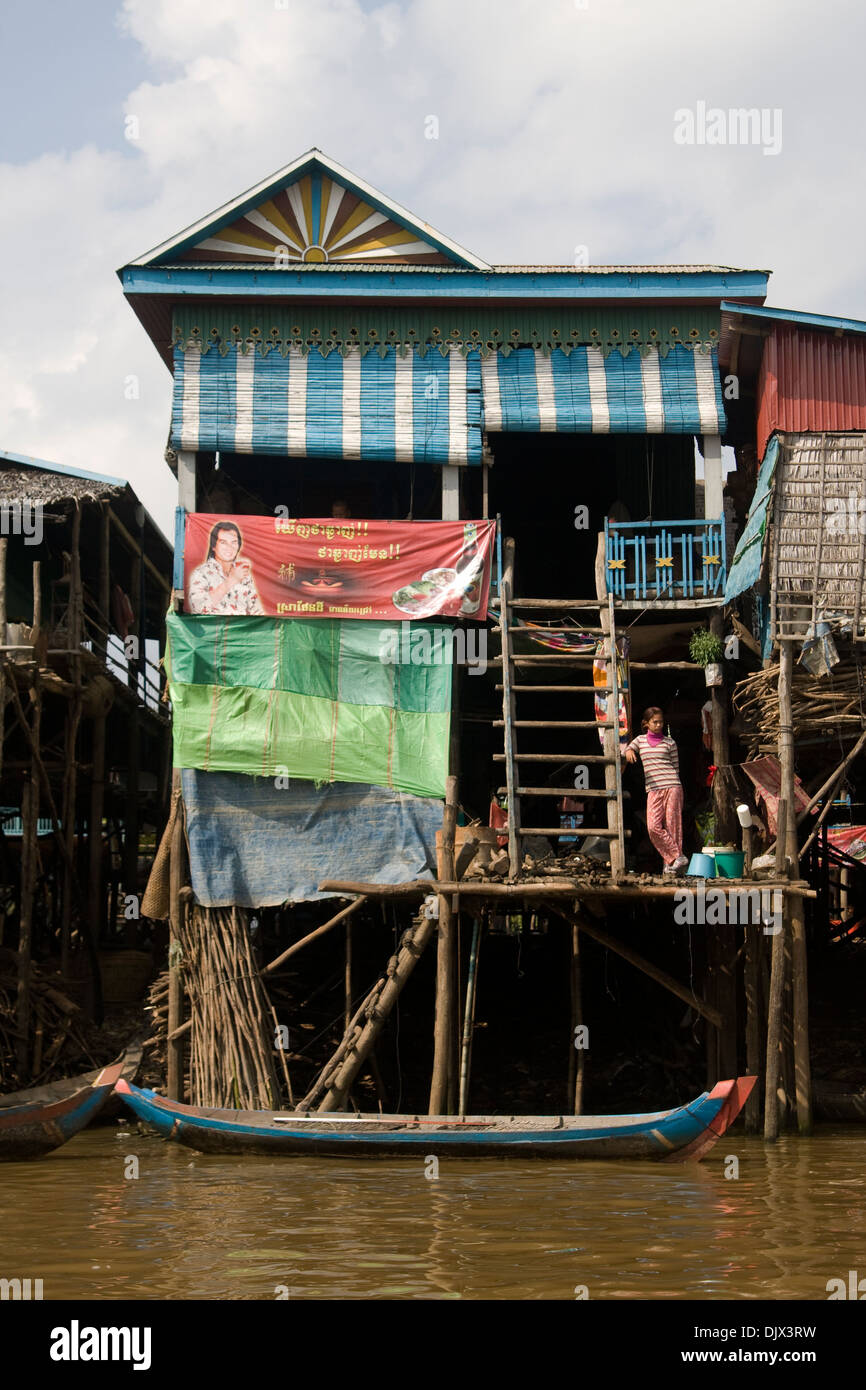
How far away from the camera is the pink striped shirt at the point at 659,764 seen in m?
14.6

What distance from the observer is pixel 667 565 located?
51.5 ft

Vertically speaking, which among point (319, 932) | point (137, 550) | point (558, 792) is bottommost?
point (319, 932)

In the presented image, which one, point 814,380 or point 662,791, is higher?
point 814,380

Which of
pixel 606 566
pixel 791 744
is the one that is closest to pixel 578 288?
pixel 606 566

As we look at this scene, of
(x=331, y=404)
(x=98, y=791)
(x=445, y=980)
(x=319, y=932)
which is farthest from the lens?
(x=98, y=791)

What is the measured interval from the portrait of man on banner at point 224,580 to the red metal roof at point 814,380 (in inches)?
232

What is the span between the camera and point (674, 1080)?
16344 millimetres

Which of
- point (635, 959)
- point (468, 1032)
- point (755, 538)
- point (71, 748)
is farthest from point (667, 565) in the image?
point (71, 748)

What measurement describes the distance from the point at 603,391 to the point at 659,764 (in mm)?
4689

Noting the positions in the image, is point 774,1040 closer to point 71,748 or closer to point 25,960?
point 25,960

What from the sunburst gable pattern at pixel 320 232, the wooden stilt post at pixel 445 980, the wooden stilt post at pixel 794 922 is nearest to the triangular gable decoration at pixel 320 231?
the sunburst gable pattern at pixel 320 232

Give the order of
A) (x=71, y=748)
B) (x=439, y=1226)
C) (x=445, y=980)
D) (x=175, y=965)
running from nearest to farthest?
(x=439, y=1226), (x=445, y=980), (x=175, y=965), (x=71, y=748)

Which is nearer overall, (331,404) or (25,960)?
(25,960)
